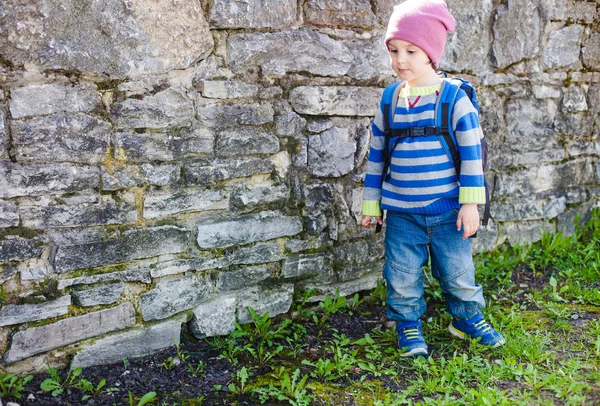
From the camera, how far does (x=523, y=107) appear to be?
3.66m

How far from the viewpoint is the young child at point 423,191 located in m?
2.43

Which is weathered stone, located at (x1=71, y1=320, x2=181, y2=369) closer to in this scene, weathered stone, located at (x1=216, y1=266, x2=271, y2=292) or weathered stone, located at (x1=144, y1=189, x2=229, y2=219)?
weathered stone, located at (x1=216, y1=266, x2=271, y2=292)

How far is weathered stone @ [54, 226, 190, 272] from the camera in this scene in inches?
92.9

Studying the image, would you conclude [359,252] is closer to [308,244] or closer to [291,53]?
[308,244]

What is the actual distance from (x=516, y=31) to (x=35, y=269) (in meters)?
2.85

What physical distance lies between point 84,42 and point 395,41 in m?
1.21

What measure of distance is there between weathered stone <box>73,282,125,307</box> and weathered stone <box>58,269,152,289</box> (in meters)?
0.03

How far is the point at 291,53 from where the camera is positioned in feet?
9.04

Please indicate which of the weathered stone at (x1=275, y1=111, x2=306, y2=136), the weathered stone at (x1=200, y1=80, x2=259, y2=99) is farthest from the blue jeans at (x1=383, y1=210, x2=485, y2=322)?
the weathered stone at (x1=200, y1=80, x2=259, y2=99)

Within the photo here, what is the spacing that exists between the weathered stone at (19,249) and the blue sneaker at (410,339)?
1554 millimetres

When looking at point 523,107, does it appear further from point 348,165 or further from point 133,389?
point 133,389

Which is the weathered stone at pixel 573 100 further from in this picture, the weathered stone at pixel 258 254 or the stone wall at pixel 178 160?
the weathered stone at pixel 258 254

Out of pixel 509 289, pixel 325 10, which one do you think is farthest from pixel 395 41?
pixel 509 289

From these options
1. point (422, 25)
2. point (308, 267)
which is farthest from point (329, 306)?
point (422, 25)
